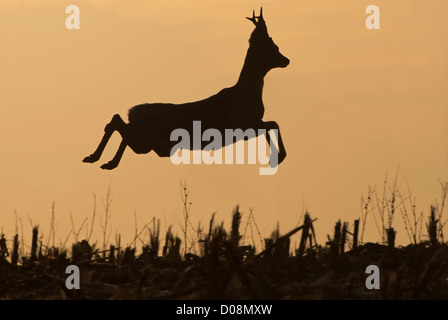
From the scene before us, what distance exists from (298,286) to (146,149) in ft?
23.2

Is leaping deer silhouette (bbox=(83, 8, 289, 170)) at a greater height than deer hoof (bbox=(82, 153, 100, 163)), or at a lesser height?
greater

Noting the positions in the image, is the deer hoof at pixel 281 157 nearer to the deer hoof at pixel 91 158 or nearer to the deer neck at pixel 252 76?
the deer neck at pixel 252 76

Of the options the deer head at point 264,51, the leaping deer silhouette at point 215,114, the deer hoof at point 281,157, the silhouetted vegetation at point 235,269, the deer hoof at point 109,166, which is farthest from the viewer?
the deer head at point 264,51

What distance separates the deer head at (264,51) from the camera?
1422 cm

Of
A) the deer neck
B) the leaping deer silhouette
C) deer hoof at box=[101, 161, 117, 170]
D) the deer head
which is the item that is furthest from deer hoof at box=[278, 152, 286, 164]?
deer hoof at box=[101, 161, 117, 170]

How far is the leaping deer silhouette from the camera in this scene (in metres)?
13.3

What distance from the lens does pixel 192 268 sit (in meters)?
6.75

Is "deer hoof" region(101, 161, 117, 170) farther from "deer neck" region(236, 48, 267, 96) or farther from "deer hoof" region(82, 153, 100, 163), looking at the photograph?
"deer neck" region(236, 48, 267, 96)

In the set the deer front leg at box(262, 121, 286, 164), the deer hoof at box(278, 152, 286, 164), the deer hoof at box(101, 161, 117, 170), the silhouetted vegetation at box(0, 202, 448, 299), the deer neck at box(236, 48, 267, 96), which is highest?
the deer neck at box(236, 48, 267, 96)

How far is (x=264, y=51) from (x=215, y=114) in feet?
4.66

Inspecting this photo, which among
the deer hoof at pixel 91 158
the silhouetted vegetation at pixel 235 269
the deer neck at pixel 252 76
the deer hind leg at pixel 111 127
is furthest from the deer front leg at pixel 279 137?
the silhouetted vegetation at pixel 235 269

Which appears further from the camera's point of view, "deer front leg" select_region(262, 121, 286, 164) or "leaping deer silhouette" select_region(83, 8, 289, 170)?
"deer front leg" select_region(262, 121, 286, 164)
